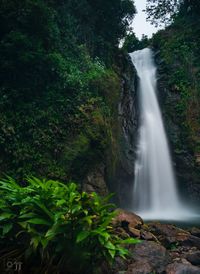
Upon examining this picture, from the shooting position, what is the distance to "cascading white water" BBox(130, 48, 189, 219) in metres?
16.4

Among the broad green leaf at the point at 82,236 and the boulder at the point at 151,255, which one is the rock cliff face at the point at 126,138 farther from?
the broad green leaf at the point at 82,236

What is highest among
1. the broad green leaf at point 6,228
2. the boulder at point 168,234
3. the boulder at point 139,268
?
the broad green leaf at point 6,228

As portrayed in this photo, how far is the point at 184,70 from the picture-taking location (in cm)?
2259

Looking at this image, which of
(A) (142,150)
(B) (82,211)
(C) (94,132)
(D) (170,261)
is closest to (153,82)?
(A) (142,150)

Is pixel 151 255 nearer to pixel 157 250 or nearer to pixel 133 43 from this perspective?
pixel 157 250

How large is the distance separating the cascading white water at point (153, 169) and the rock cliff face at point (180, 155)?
41 centimetres

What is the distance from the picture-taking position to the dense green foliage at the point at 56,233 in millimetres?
A: 4219

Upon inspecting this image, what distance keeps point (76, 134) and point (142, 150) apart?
6861 mm

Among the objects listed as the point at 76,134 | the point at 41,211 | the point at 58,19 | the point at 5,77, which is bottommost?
the point at 41,211

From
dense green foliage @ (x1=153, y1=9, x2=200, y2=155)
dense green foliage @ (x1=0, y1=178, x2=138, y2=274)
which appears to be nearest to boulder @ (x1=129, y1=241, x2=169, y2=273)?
dense green foliage @ (x1=0, y1=178, x2=138, y2=274)

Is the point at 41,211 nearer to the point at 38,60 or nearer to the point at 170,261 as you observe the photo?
the point at 170,261

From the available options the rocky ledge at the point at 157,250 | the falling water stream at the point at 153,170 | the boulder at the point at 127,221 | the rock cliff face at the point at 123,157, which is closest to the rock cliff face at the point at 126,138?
the rock cliff face at the point at 123,157

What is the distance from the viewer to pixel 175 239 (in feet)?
26.8

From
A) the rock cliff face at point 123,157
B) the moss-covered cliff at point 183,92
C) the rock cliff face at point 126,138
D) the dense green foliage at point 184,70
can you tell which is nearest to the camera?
the rock cliff face at point 123,157
